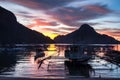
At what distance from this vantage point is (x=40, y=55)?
335 ft

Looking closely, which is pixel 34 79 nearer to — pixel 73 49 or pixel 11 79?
pixel 11 79

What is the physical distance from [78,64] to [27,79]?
5515 cm

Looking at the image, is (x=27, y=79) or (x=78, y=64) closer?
(x=27, y=79)

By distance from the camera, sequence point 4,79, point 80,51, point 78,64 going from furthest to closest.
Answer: point 80,51 < point 78,64 < point 4,79

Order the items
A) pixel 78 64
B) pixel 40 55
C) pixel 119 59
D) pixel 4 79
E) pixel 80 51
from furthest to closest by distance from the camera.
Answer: pixel 40 55 → pixel 119 59 → pixel 80 51 → pixel 78 64 → pixel 4 79

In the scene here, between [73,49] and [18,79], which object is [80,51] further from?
[18,79]

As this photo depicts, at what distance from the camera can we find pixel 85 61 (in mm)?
64562

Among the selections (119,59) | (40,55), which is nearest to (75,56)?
(119,59)

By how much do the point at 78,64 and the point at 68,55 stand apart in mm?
4601

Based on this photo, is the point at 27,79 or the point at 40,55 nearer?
the point at 27,79

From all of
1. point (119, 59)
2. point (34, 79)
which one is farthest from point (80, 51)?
point (34, 79)

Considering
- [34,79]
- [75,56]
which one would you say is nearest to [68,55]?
[75,56]

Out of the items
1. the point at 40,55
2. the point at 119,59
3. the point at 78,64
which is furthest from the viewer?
the point at 40,55

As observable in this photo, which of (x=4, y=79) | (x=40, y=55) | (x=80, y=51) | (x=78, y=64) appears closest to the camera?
(x=4, y=79)
